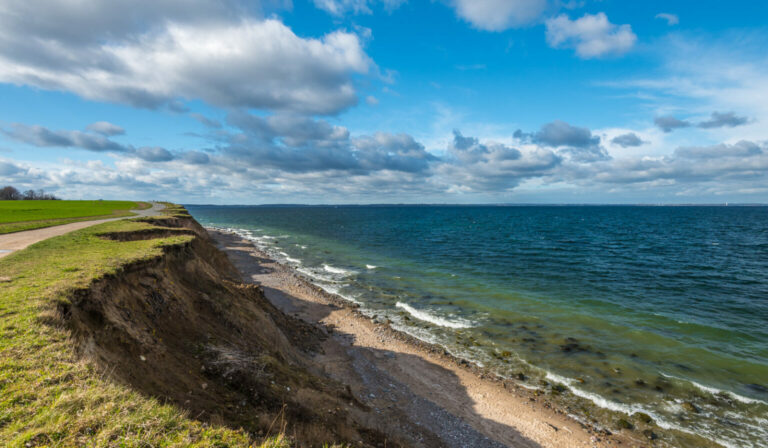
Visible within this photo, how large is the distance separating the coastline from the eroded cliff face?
9.62 ft

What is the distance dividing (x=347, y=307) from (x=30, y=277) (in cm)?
2077

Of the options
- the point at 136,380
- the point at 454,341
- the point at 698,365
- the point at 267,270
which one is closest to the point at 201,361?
the point at 136,380

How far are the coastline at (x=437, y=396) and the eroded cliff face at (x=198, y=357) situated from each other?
2.93 m

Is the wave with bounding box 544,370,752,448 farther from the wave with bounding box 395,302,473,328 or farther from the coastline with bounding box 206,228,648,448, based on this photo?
the wave with bounding box 395,302,473,328

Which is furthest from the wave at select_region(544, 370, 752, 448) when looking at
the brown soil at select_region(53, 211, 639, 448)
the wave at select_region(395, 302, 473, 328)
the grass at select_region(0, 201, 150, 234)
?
the grass at select_region(0, 201, 150, 234)

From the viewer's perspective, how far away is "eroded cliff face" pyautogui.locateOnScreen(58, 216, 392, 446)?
7949 millimetres

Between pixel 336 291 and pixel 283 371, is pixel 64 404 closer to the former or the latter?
pixel 283 371

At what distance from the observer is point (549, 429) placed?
46.8ft

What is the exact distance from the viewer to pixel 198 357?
1069 cm

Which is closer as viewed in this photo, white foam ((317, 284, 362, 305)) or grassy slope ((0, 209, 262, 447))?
grassy slope ((0, 209, 262, 447))

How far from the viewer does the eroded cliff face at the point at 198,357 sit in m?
7.95

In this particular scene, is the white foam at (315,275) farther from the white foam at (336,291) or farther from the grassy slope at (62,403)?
the grassy slope at (62,403)

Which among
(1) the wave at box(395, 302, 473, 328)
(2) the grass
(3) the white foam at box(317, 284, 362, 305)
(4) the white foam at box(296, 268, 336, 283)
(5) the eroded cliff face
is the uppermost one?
(2) the grass

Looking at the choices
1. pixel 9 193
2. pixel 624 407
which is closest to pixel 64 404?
pixel 624 407
